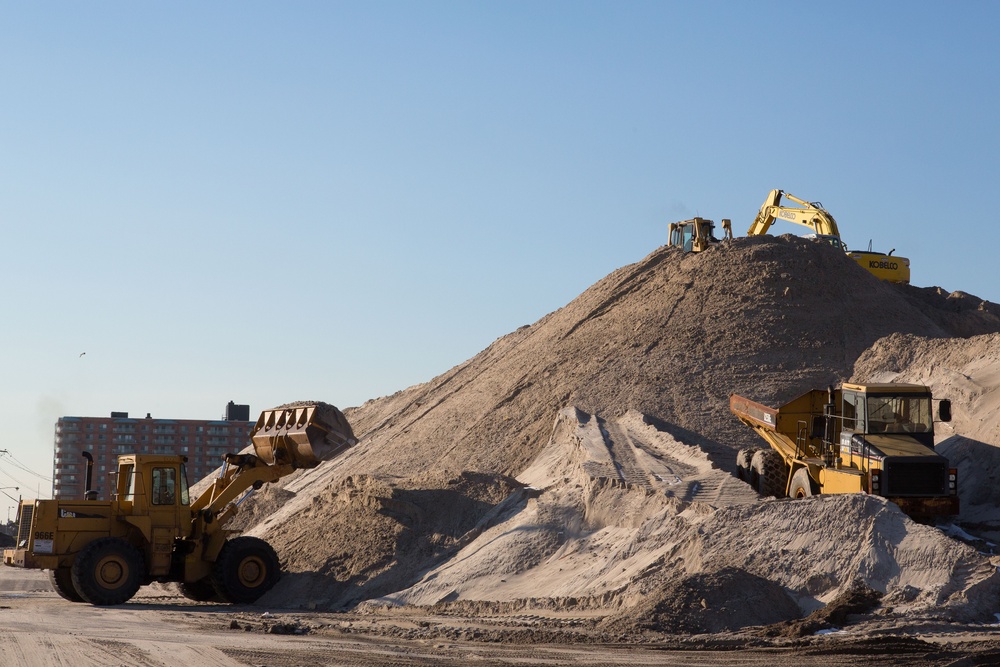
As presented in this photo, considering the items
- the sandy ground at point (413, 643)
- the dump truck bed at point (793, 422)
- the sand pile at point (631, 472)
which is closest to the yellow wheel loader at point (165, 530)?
the sand pile at point (631, 472)

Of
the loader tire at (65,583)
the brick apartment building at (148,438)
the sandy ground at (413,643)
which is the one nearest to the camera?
the sandy ground at (413,643)

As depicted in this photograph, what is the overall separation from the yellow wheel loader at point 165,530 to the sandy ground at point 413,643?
1.43m

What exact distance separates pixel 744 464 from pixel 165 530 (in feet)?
34.6

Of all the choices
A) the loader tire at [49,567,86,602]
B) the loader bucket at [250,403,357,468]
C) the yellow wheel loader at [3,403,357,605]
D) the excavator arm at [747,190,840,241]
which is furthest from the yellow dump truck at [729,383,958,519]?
the excavator arm at [747,190,840,241]

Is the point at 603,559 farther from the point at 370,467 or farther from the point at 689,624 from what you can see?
the point at 370,467

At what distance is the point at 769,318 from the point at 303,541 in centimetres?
1416

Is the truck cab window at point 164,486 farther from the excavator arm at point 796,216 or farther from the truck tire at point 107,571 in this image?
the excavator arm at point 796,216

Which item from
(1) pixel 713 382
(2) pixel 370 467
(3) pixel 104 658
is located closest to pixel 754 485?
(1) pixel 713 382

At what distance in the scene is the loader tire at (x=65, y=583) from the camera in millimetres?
18938

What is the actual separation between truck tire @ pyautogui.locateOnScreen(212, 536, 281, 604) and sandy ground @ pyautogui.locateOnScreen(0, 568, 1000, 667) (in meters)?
2.09

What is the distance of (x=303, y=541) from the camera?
69.9ft

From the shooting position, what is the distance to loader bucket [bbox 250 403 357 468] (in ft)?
66.0

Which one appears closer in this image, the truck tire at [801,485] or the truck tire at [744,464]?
the truck tire at [801,485]

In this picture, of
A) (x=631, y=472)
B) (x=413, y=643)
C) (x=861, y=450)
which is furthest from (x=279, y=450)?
(x=861, y=450)
